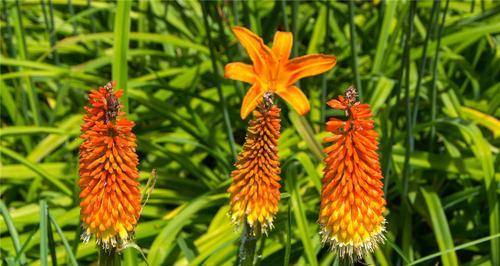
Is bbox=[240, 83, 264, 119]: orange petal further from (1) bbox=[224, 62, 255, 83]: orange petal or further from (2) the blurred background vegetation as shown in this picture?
(2) the blurred background vegetation

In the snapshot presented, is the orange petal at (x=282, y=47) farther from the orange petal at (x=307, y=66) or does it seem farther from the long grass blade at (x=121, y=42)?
the long grass blade at (x=121, y=42)

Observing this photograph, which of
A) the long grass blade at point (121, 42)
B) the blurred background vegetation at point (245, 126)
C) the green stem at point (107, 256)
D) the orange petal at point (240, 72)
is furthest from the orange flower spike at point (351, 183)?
the long grass blade at point (121, 42)

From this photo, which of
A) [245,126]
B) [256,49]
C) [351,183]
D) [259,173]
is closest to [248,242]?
[259,173]

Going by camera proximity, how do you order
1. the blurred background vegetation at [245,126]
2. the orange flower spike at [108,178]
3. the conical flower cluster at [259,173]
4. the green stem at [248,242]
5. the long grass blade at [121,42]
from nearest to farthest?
the orange flower spike at [108,178], the conical flower cluster at [259,173], the green stem at [248,242], the long grass blade at [121,42], the blurred background vegetation at [245,126]

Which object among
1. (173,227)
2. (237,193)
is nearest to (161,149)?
(173,227)

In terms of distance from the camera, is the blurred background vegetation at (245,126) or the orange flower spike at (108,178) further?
the blurred background vegetation at (245,126)

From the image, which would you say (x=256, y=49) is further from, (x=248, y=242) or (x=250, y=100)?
(x=248, y=242)

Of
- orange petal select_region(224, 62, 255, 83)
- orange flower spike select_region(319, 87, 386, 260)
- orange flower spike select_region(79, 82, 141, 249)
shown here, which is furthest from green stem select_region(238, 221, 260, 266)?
orange petal select_region(224, 62, 255, 83)
